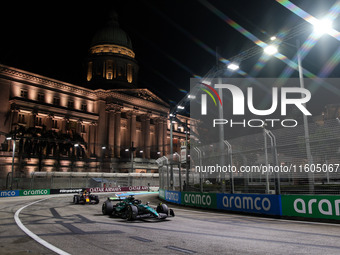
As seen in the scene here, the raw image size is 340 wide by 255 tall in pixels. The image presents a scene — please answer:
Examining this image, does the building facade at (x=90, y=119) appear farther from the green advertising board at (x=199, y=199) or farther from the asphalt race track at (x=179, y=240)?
the asphalt race track at (x=179, y=240)

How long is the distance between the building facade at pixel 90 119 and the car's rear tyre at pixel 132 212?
41.1m

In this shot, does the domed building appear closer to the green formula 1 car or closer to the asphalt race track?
the green formula 1 car

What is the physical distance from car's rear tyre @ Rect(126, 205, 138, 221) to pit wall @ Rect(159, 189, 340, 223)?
17.5 feet

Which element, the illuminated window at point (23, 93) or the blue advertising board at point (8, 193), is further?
the illuminated window at point (23, 93)

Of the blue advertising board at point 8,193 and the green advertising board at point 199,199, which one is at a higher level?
the green advertising board at point 199,199

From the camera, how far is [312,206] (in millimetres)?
11344

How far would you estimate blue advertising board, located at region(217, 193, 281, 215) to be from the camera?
12727mm

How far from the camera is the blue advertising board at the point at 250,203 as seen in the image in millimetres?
12727

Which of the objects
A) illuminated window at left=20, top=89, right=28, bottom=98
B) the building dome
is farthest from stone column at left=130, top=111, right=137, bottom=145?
the building dome

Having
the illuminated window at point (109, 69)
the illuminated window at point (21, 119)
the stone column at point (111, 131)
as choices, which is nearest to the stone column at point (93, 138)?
the stone column at point (111, 131)

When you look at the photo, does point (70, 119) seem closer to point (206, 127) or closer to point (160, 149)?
point (160, 149)

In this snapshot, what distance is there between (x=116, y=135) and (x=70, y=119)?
12.3 meters

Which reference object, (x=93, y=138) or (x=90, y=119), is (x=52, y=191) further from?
(x=90, y=119)

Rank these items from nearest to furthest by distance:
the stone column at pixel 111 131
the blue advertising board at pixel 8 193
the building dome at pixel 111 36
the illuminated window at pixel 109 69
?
the blue advertising board at pixel 8 193
the stone column at pixel 111 131
the illuminated window at pixel 109 69
the building dome at pixel 111 36
